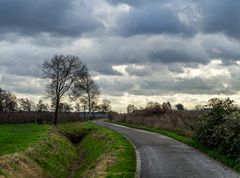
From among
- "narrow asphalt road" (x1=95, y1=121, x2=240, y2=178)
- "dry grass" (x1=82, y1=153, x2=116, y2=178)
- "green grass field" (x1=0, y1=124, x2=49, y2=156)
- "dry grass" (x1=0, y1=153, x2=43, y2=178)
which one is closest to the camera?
"narrow asphalt road" (x1=95, y1=121, x2=240, y2=178)

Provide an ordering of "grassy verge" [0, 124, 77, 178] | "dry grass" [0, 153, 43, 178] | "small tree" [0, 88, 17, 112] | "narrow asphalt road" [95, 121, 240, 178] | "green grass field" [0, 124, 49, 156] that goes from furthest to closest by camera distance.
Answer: "small tree" [0, 88, 17, 112]
"green grass field" [0, 124, 49, 156]
"grassy verge" [0, 124, 77, 178]
"dry grass" [0, 153, 43, 178]
"narrow asphalt road" [95, 121, 240, 178]

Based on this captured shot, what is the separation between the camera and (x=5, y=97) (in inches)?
5266

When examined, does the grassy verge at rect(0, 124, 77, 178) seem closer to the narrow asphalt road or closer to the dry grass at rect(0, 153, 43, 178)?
the dry grass at rect(0, 153, 43, 178)

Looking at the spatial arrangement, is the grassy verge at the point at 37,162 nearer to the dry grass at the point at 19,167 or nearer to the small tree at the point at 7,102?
the dry grass at the point at 19,167

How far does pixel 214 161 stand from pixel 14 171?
372 inches

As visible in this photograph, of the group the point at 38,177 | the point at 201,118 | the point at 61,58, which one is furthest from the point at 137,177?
the point at 61,58

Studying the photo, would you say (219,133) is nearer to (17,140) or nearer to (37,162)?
(37,162)

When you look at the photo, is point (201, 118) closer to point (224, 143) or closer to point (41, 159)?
point (224, 143)

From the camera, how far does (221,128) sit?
78.2 ft

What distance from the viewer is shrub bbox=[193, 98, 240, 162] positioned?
21.5 meters

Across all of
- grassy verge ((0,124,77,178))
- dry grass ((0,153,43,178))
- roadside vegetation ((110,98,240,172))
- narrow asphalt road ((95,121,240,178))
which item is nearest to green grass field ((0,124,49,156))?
grassy verge ((0,124,77,178))

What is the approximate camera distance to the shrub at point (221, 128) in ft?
70.5

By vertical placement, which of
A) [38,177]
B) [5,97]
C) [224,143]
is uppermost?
[5,97]

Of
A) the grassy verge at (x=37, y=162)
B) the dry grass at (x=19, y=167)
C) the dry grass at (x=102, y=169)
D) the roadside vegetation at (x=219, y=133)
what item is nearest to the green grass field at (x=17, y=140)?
the grassy verge at (x=37, y=162)
